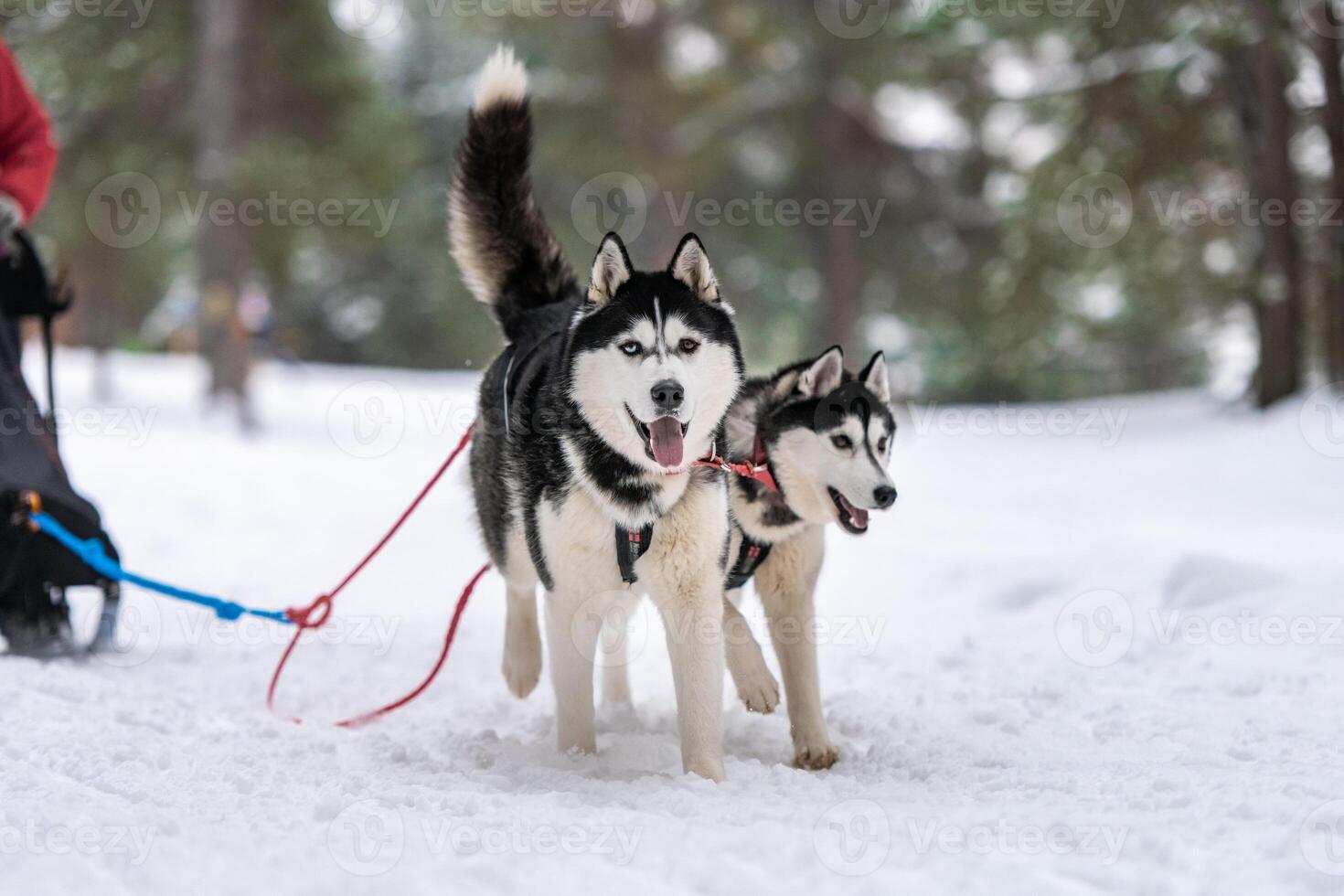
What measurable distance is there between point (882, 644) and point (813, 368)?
174 cm

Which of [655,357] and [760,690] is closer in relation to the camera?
[655,357]

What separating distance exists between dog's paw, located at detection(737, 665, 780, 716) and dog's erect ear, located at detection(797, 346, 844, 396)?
0.81m

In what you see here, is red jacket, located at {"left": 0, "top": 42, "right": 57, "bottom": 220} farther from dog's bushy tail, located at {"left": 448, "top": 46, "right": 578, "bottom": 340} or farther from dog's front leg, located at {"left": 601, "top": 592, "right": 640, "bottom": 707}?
dog's front leg, located at {"left": 601, "top": 592, "right": 640, "bottom": 707}

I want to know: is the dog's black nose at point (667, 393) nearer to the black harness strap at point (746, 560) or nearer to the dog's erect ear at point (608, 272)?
the dog's erect ear at point (608, 272)

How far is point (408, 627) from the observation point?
16.0ft

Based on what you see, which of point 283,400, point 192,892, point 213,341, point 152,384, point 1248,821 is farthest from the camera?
point 152,384

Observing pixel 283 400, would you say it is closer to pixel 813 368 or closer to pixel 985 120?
pixel 985 120

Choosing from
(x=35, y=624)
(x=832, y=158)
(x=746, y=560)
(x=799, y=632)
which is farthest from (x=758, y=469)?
(x=832, y=158)

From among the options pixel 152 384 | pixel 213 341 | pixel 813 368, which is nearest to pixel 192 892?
pixel 813 368

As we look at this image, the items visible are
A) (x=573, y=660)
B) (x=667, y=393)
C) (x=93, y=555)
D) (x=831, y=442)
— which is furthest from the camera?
(x=93, y=555)

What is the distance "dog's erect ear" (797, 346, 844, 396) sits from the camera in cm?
297

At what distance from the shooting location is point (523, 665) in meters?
3.35

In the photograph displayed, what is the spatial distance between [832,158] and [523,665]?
1147 centimetres

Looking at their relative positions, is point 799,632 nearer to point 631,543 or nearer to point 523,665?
point 631,543
